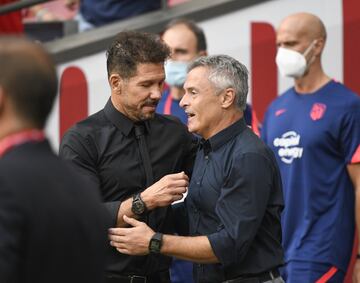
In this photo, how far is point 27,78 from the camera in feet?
9.63

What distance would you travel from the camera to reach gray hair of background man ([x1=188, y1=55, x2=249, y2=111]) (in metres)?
4.75

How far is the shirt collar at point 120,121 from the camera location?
4845 mm

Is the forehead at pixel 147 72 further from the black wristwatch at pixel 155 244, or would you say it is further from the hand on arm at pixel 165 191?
the black wristwatch at pixel 155 244

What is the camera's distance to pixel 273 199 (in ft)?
15.1

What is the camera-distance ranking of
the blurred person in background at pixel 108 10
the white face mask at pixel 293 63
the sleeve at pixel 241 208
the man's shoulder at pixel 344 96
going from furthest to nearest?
the blurred person in background at pixel 108 10 < the white face mask at pixel 293 63 < the man's shoulder at pixel 344 96 < the sleeve at pixel 241 208

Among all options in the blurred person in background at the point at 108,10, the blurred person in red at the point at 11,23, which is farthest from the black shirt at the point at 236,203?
the blurred person in red at the point at 11,23

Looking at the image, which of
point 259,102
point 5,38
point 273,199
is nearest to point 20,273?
point 5,38

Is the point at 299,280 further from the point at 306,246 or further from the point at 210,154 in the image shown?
the point at 210,154

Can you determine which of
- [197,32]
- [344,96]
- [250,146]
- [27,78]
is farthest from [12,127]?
[197,32]

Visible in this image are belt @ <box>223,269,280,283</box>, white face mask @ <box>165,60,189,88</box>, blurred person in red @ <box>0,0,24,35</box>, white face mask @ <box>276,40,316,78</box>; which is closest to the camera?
belt @ <box>223,269,280,283</box>

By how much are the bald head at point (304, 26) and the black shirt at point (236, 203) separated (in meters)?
1.80

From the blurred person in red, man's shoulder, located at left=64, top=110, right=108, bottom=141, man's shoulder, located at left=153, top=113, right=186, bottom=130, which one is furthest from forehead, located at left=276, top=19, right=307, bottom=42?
the blurred person in red

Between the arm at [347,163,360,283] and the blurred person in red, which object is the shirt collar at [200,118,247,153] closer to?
the arm at [347,163,360,283]

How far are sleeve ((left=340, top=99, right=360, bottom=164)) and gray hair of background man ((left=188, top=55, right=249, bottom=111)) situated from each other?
4.39ft
